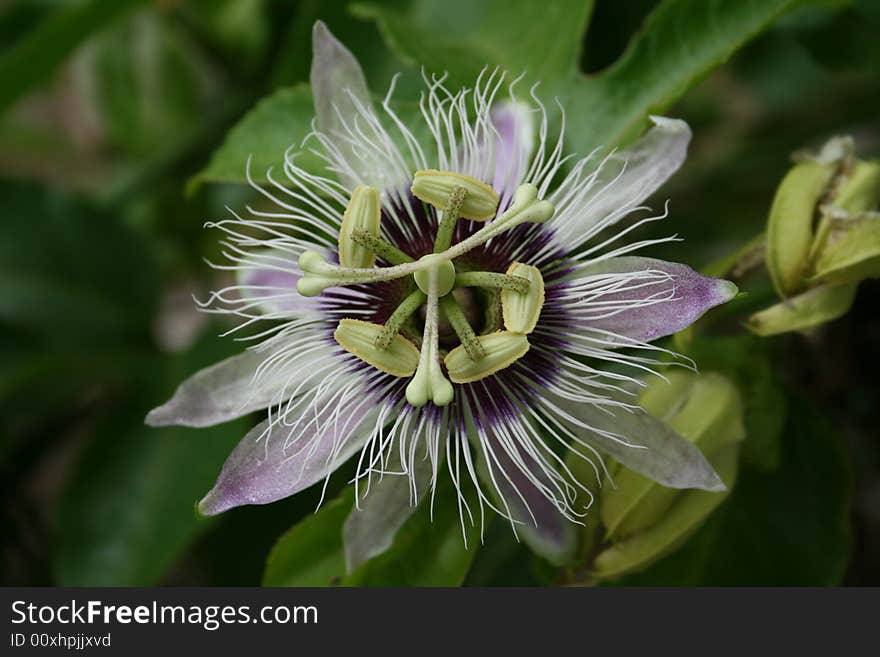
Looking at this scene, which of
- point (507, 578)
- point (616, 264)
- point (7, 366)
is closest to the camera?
point (616, 264)

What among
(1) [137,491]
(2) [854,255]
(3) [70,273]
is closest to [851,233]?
(2) [854,255]

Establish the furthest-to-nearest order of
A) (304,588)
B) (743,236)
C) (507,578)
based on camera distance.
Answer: (743,236)
(507,578)
(304,588)

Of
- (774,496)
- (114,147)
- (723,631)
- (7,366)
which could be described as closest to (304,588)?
(723,631)

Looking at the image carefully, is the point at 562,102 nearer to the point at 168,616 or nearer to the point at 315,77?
the point at 315,77

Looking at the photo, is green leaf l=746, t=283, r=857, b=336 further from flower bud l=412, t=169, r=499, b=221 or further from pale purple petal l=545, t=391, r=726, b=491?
flower bud l=412, t=169, r=499, b=221

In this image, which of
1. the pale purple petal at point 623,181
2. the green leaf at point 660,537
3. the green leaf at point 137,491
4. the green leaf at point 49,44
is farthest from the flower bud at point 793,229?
the green leaf at point 49,44

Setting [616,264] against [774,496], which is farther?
[774,496]

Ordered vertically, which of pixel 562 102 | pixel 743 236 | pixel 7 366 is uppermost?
pixel 743 236
